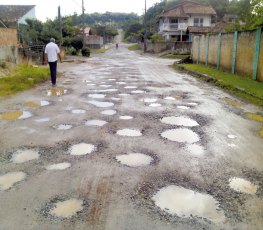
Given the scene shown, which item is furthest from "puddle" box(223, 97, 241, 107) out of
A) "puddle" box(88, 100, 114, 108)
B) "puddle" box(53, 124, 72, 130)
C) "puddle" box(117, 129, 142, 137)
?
"puddle" box(53, 124, 72, 130)

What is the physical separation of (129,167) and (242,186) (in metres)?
1.34

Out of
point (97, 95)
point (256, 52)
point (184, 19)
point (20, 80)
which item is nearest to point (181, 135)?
point (97, 95)

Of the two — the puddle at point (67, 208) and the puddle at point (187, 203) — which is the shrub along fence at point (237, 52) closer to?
the puddle at point (187, 203)

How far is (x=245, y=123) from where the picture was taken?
244 inches

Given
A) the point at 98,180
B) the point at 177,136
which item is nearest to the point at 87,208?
the point at 98,180

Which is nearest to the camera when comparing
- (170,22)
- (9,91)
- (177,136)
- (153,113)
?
(177,136)

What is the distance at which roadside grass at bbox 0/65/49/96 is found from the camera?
32.3ft

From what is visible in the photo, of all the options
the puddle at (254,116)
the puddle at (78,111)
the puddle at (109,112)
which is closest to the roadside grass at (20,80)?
the puddle at (78,111)

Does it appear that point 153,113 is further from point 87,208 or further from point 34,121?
point 87,208

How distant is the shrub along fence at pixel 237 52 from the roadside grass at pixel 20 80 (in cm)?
798

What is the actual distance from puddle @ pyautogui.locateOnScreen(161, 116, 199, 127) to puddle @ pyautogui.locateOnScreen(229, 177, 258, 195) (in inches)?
94.0

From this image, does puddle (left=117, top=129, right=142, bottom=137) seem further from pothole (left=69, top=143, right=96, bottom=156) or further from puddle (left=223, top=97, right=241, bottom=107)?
puddle (left=223, top=97, right=241, bottom=107)

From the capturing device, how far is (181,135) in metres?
5.31

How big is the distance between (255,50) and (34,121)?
28.6 ft
